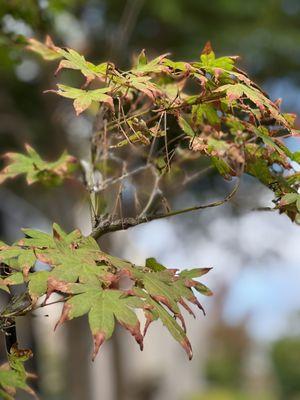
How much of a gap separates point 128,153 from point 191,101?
794 millimetres

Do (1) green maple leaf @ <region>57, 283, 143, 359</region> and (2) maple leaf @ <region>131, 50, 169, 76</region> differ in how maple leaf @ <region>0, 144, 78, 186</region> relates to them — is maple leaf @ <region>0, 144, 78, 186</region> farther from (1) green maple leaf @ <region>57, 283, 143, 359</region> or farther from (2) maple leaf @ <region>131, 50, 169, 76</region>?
(1) green maple leaf @ <region>57, 283, 143, 359</region>

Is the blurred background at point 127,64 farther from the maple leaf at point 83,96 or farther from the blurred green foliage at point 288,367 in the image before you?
the blurred green foliage at point 288,367

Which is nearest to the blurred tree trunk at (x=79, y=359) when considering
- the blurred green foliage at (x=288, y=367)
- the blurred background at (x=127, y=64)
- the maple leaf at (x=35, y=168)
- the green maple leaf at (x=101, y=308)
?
the blurred background at (x=127, y=64)

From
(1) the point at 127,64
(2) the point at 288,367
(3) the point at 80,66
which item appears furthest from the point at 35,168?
(2) the point at 288,367

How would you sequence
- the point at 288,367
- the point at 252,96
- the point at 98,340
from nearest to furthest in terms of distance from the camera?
the point at 98,340 < the point at 252,96 < the point at 288,367

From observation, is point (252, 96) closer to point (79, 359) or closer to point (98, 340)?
point (98, 340)

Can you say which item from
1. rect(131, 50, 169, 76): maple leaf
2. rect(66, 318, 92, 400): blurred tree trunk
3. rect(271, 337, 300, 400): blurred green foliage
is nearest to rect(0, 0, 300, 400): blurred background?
rect(66, 318, 92, 400): blurred tree trunk

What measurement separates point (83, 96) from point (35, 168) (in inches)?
32.9

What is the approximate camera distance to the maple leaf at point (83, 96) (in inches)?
63.7

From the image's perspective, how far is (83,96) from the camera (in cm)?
166

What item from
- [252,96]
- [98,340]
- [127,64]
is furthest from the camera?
[127,64]

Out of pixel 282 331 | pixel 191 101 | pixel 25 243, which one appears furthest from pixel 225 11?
pixel 282 331

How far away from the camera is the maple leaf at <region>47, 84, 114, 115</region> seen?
162 centimetres

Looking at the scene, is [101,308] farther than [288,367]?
No
